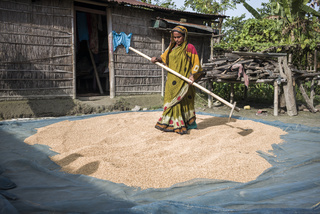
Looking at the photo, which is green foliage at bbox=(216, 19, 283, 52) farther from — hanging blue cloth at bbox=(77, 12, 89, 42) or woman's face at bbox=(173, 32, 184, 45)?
woman's face at bbox=(173, 32, 184, 45)

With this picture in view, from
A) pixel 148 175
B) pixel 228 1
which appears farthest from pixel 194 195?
pixel 228 1

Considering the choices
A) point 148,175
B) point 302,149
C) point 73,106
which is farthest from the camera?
point 73,106

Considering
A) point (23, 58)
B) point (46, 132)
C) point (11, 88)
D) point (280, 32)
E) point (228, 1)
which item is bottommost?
point (46, 132)

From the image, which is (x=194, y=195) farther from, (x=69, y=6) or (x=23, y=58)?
(x=69, y=6)

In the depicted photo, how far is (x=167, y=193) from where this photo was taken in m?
2.20

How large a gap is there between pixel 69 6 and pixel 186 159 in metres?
6.42

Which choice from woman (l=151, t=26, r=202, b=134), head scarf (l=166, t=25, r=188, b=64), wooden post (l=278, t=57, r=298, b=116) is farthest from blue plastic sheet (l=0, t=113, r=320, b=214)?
wooden post (l=278, t=57, r=298, b=116)

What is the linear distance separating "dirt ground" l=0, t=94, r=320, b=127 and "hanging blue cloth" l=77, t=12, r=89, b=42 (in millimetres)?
2572

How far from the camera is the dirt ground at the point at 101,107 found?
6.53 meters

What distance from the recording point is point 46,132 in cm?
450

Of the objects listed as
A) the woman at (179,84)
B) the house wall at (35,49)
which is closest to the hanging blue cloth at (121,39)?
the house wall at (35,49)

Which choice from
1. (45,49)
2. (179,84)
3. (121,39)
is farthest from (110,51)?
(179,84)

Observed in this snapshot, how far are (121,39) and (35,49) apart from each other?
266 centimetres

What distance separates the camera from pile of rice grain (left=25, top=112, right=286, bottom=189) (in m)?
2.64
